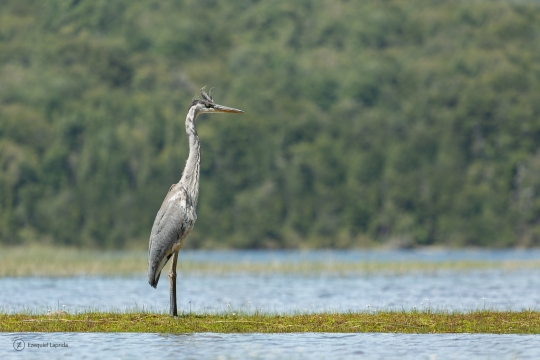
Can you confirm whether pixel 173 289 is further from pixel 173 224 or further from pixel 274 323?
pixel 274 323

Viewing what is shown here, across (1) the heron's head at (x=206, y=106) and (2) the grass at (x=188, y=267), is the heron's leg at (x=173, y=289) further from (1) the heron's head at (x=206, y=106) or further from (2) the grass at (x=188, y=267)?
(2) the grass at (x=188, y=267)

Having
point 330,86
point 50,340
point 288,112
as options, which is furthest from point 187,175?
point 330,86

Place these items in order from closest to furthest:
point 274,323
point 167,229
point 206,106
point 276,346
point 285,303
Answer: point 276,346, point 274,323, point 167,229, point 206,106, point 285,303

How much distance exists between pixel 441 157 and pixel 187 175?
3012 inches

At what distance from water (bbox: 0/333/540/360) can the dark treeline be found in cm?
6880

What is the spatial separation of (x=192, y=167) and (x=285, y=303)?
973 centimetres

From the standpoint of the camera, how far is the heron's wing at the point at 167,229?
A: 19.8 meters

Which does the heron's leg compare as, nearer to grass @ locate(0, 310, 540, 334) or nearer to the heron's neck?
grass @ locate(0, 310, 540, 334)

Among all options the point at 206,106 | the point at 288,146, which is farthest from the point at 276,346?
the point at 288,146

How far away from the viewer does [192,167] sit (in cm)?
2030

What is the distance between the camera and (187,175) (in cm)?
2022

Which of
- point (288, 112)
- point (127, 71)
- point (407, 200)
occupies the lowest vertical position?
point (407, 200)

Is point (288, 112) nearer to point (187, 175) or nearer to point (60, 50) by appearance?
point (60, 50)

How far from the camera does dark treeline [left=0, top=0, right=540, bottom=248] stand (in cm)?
9094
